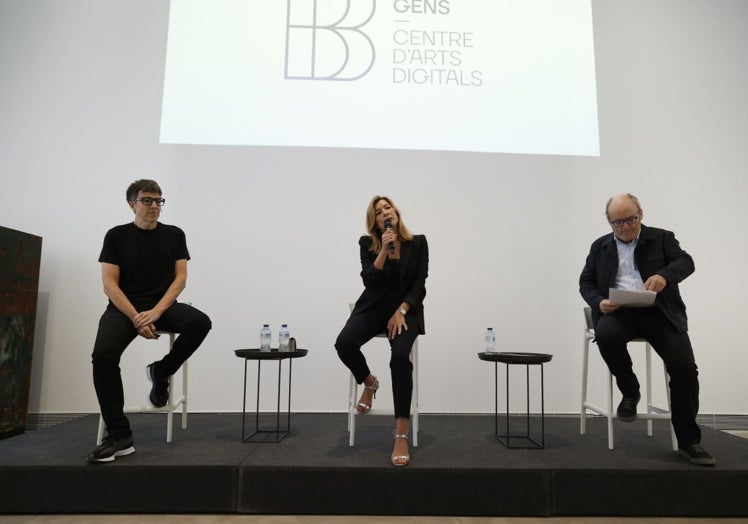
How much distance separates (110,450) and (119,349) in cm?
40

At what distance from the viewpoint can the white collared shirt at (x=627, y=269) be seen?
2.22 m

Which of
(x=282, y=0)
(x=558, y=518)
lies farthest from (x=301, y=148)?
(x=558, y=518)

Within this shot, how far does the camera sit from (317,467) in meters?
1.77

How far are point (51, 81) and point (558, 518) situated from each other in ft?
12.4

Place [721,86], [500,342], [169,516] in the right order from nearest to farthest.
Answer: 1. [169,516]
2. [500,342]
3. [721,86]

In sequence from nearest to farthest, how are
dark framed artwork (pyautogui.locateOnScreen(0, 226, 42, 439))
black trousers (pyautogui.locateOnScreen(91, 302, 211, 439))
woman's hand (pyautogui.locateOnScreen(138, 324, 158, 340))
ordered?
black trousers (pyautogui.locateOnScreen(91, 302, 211, 439)) → woman's hand (pyautogui.locateOnScreen(138, 324, 158, 340)) → dark framed artwork (pyautogui.locateOnScreen(0, 226, 42, 439))

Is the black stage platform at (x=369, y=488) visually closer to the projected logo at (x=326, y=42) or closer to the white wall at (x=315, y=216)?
the white wall at (x=315, y=216)

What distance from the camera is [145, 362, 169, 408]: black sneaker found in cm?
214

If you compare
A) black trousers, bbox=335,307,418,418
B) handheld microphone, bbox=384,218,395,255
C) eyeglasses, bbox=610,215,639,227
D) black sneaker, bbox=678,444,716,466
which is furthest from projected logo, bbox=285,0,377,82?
black sneaker, bbox=678,444,716,466

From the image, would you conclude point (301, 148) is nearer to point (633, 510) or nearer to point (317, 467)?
point (317, 467)

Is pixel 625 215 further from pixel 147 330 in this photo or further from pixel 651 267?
pixel 147 330

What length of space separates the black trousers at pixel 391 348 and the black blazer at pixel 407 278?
2.2 inches

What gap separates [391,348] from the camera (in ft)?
7.13

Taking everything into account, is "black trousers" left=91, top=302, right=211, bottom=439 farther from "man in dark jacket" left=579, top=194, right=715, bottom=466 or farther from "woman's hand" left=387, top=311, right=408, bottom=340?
"man in dark jacket" left=579, top=194, right=715, bottom=466
